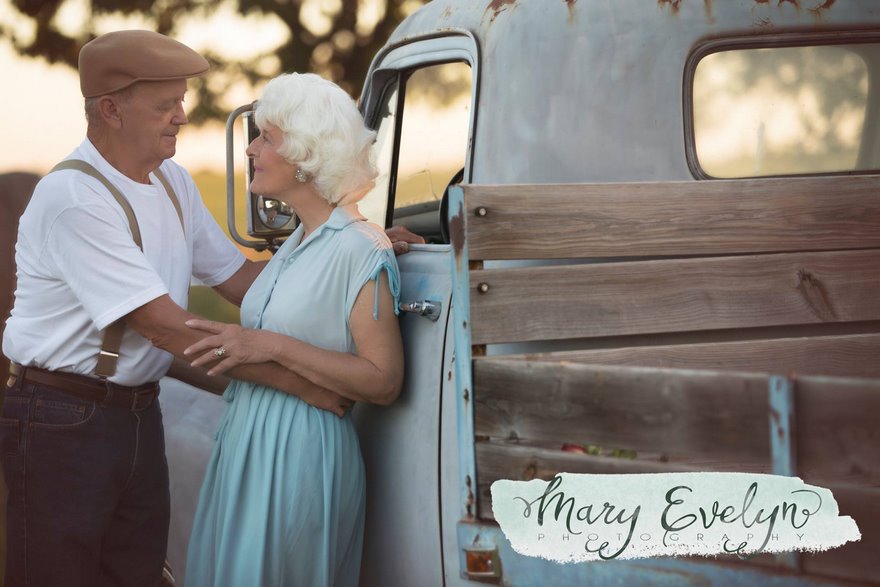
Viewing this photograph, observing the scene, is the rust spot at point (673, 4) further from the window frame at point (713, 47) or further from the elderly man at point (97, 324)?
the elderly man at point (97, 324)

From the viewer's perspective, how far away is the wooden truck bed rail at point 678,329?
1.88 meters

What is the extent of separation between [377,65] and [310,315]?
3.62ft

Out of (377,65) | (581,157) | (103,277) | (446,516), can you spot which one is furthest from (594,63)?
(103,277)

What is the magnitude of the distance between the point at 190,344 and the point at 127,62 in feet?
Answer: 2.84

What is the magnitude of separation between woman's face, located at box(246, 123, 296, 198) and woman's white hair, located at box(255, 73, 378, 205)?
0.03 m

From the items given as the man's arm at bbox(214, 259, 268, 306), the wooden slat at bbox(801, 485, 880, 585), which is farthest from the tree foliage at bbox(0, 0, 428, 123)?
the wooden slat at bbox(801, 485, 880, 585)

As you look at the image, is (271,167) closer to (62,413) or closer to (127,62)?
(127,62)

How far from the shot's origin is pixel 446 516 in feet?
9.48

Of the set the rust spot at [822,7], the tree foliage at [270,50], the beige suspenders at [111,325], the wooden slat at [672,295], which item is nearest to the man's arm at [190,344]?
the beige suspenders at [111,325]

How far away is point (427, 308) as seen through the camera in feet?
9.91

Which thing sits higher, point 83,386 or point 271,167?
point 271,167

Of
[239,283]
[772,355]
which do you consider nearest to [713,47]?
[772,355]

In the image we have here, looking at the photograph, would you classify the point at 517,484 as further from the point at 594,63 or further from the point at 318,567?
the point at 594,63

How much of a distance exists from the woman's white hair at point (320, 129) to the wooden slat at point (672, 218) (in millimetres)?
897
